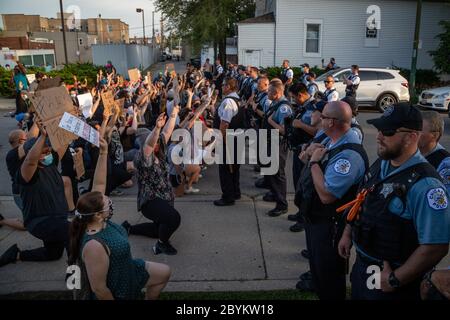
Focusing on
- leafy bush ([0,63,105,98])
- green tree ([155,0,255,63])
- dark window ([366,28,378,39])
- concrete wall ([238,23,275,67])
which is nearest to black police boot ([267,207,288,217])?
leafy bush ([0,63,105,98])

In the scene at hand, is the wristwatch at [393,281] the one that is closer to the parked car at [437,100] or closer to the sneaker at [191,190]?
the sneaker at [191,190]

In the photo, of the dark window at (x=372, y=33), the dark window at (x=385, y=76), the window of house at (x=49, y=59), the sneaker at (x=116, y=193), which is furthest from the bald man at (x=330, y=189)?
the window of house at (x=49, y=59)

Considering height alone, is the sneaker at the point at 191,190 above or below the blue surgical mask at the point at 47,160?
below

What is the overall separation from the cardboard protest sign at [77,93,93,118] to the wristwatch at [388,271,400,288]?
6.20 m

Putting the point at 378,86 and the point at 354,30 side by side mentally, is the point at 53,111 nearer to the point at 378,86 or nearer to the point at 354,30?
the point at 378,86

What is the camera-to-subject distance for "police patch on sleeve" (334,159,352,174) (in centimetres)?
292

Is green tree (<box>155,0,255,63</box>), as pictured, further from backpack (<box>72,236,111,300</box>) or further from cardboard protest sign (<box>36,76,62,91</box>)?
backpack (<box>72,236,111,300</box>)

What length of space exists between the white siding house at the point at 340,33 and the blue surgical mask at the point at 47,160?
62.8ft

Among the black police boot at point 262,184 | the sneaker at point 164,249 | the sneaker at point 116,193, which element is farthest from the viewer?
the black police boot at point 262,184

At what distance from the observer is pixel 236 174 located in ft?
20.8

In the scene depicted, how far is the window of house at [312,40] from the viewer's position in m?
22.2

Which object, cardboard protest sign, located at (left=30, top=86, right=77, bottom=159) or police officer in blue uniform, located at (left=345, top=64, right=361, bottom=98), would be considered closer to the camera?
cardboard protest sign, located at (left=30, top=86, right=77, bottom=159)

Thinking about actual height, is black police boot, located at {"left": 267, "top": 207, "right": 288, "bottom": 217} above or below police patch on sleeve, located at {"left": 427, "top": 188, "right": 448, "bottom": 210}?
below

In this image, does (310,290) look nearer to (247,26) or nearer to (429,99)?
(429,99)
